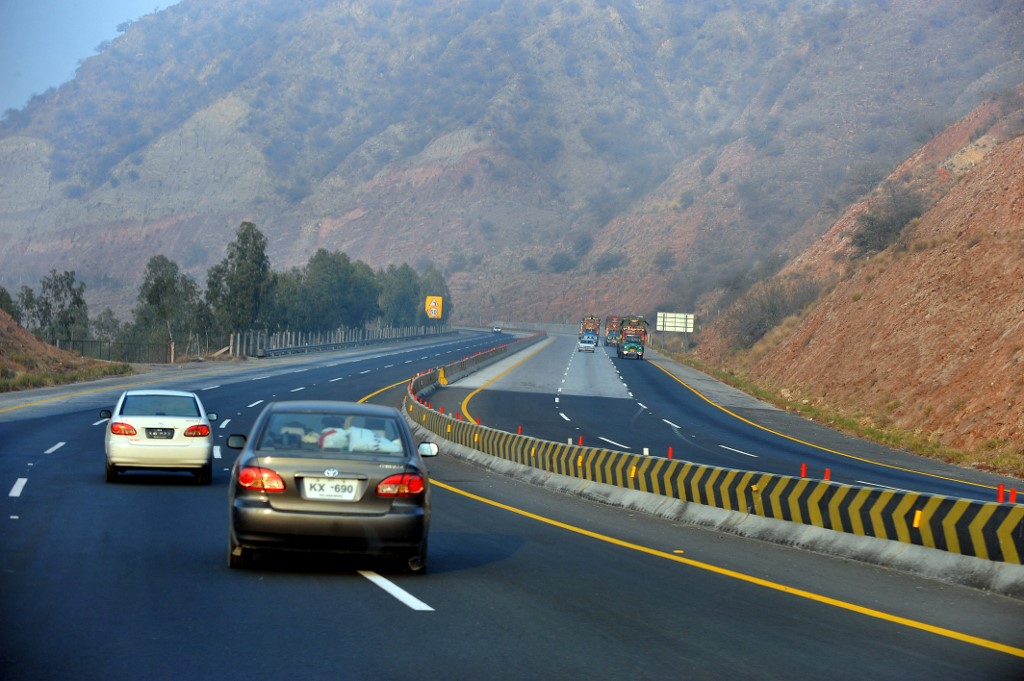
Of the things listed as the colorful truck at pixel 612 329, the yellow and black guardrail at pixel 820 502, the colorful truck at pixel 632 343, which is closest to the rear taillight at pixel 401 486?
the yellow and black guardrail at pixel 820 502

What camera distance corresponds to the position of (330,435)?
36.8 ft

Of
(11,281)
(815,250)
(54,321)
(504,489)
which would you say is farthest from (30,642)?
(11,281)

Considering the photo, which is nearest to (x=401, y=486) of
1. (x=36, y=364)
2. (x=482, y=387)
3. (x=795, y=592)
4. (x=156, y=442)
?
(x=795, y=592)

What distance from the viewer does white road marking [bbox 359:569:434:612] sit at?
991 cm

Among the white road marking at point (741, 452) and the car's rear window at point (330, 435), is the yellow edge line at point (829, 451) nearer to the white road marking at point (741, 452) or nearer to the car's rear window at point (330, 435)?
the white road marking at point (741, 452)

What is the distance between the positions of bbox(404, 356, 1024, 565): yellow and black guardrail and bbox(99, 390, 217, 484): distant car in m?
6.34

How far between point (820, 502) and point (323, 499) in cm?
672

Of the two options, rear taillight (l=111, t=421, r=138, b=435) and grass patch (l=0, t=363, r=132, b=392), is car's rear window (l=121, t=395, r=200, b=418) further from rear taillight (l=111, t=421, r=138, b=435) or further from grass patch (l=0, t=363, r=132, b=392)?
grass patch (l=0, t=363, r=132, b=392)

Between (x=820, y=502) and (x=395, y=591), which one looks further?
(x=820, y=502)

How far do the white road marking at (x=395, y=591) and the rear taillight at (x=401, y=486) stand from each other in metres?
0.81

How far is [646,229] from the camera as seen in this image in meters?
173

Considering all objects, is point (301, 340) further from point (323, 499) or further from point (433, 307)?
point (323, 499)

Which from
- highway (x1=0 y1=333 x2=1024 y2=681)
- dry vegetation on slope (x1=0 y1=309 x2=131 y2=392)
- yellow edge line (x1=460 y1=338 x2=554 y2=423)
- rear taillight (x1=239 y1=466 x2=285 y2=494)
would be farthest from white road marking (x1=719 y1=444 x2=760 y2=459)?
dry vegetation on slope (x1=0 y1=309 x2=131 y2=392)

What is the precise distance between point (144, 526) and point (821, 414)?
126ft
